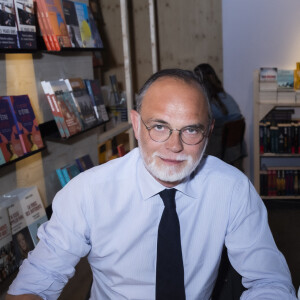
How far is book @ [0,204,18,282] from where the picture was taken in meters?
1.74

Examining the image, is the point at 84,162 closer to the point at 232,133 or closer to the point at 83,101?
the point at 83,101

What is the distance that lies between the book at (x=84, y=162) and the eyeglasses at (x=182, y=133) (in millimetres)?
1374

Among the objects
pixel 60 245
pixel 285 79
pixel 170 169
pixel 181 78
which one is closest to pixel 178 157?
pixel 170 169

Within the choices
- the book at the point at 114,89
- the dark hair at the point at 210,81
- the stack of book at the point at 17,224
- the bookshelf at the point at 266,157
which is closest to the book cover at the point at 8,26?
the stack of book at the point at 17,224

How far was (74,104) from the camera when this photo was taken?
241 cm

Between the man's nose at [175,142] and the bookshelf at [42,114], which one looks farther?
the bookshelf at [42,114]

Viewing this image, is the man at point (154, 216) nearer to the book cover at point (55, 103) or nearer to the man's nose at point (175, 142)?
the man's nose at point (175, 142)

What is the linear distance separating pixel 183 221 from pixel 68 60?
158 centimetres

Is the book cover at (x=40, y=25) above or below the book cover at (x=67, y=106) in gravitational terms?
above

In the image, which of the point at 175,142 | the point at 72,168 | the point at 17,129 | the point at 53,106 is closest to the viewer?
the point at 175,142

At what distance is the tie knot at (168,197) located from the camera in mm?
1435

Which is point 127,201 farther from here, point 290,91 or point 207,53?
point 207,53

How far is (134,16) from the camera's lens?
511 cm

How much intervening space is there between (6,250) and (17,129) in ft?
1.80
